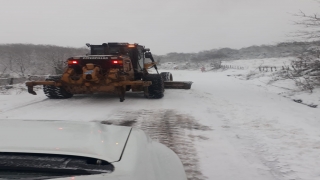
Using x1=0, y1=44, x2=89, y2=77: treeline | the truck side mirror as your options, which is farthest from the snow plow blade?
x1=0, y1=44, x2=89, y2=77: treeline

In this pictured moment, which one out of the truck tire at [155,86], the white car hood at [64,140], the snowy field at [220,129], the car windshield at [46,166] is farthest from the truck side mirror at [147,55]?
the car windshield at [46,166]

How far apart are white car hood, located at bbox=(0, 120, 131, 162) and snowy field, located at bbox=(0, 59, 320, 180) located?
1986mm

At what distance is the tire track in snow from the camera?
4629 millimetres

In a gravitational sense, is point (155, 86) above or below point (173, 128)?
above

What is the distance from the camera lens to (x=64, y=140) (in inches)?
81.1

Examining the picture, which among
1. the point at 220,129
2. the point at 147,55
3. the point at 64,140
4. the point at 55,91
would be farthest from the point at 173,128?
the point at 147,55

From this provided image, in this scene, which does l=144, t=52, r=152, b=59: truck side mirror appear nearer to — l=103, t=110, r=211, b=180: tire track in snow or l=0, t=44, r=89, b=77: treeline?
l=103, t=110, r=211, b=180: tire track in snow

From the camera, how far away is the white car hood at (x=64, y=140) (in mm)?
1845

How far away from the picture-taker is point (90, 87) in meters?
10.5

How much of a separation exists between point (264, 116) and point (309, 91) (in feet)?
21.6

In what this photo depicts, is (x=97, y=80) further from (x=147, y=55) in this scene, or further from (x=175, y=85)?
(x=175, y=85)

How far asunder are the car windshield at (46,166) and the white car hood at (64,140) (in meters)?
0.03

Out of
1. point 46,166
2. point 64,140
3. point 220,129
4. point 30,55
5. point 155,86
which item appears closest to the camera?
point 46,166

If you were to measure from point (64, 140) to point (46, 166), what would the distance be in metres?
0.39
